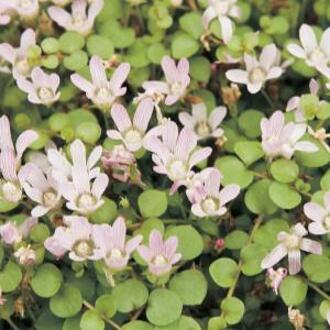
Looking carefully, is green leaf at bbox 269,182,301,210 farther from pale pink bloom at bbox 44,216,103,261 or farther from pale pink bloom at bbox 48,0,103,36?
pale pink bloom at bbox 48,0,103,36

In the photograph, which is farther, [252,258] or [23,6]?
[23,6]

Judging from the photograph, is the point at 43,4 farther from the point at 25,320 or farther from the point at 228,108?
the point at 25,320

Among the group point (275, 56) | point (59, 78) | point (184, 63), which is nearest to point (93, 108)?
point (59, 78)

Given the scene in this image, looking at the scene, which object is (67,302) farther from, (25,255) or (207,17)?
(207,17)

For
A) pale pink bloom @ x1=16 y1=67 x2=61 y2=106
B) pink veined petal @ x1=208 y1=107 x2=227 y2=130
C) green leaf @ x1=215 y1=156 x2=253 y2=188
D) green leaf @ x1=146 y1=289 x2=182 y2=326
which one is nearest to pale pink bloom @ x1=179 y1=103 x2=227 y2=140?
pink veined petal @ x1=208 y1=107 x2=227 y2=130

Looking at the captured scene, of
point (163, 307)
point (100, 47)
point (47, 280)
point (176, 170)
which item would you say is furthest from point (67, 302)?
point (100, 47)
